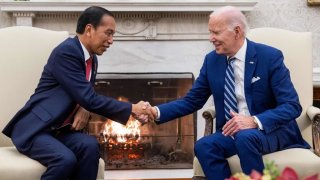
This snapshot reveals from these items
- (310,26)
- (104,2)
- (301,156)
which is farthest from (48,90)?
(310,26)

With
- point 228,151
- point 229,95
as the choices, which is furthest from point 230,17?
point 228,151

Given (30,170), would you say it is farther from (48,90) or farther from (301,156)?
(301,156)

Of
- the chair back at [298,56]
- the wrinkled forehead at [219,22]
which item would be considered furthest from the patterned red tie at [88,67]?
the chair back at [298,56]

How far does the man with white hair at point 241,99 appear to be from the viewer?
245 centimetres

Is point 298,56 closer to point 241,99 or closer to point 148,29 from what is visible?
point 241,99

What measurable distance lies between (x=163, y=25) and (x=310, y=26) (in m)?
0.99

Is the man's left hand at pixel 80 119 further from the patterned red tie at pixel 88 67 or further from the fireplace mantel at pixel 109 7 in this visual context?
the fireplace mantel at pixel 109 7

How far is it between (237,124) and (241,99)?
190 mm

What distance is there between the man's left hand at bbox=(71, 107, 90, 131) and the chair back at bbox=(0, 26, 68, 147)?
35cm

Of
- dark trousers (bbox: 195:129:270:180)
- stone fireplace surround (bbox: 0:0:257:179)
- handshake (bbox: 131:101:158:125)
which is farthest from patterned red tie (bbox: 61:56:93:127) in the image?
stone fireplace surround (bbox: 0:0:257:179)

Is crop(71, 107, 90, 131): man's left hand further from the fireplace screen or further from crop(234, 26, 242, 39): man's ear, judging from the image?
the fireplace screen

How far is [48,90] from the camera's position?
2498 millimetres

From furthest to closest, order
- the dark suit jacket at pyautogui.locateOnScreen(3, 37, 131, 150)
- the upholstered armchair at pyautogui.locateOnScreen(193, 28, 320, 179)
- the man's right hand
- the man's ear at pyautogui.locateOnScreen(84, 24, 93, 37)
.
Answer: the upholstered armchair at pyautogui.locateOnScreen(193, 28, 320, 179) → the man's right hand → the man's ear at pyautogui.locateOnScreen(84, 24, 93, 37) → the dark suit jacket at pyautogui.locateOnScreen(3, 37, 131, 150)

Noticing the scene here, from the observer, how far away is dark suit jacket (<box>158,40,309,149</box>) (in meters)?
2.49
